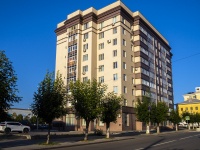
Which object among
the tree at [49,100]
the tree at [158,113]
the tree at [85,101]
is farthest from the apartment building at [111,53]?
the tree at [49,100]

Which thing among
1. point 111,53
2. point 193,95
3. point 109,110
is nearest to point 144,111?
point 109,110

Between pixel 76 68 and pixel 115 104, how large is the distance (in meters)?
33.8

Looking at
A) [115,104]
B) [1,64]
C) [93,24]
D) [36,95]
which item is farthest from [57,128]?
[1,64]

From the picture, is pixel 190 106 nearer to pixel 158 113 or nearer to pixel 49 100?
pixel 158 113

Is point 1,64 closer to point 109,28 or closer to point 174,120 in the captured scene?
point 109,28

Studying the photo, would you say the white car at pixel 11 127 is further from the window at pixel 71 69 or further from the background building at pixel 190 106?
the background building at pixel 190 106

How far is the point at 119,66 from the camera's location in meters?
59.6

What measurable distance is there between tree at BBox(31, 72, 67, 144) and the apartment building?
34.3 metres

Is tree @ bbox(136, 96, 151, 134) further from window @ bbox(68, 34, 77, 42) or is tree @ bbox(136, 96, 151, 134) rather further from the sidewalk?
window @ bbox(68, 34, 77, 42)

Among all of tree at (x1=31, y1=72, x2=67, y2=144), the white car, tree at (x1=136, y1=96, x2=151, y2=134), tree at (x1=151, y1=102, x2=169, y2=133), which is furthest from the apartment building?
tree at (x1=31, y1=72, x2=67, y2=144)

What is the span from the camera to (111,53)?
62000 millimetres

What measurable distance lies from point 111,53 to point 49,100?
4072 cm

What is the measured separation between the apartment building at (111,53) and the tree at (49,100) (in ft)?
112

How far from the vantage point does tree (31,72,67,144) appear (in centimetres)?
2267
